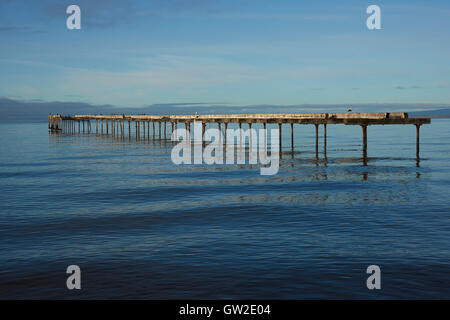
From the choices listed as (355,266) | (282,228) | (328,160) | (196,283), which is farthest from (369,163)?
(196,283)

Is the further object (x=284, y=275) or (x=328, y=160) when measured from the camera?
(x=328, y=160)

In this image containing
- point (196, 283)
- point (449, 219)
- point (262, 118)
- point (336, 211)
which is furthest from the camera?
point (262, 118)

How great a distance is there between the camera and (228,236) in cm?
1559

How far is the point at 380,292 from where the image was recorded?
10555 millimetres

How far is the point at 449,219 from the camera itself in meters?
17.7

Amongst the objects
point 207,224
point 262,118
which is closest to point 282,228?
point 207,224

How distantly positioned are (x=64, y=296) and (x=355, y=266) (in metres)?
7.23

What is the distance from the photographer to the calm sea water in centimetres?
1109

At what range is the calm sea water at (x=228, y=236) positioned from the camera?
11094mm

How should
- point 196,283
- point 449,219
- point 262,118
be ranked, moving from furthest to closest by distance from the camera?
point 262,118, point 449,219, point 196,283
